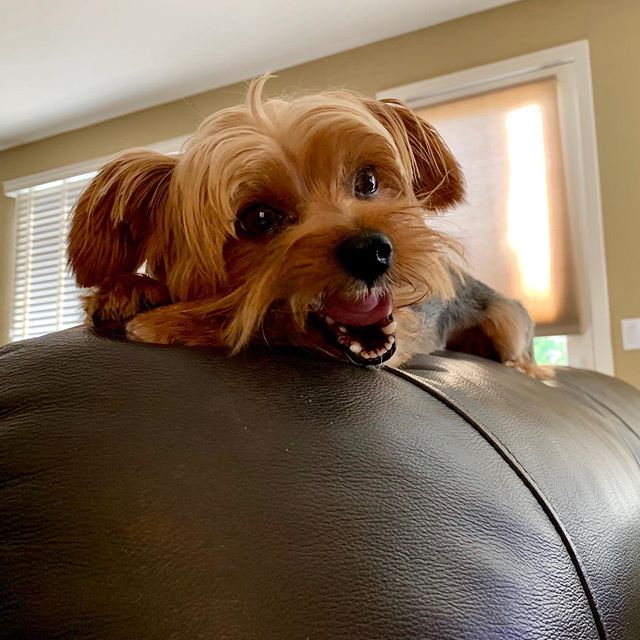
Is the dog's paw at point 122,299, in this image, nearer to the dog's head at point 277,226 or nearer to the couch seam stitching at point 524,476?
the dog's head at point 277,226

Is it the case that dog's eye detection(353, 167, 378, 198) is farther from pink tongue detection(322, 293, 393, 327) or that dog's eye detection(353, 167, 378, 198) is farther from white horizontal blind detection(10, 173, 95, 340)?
white horizontal blind detection(10, 173, 95, 340)

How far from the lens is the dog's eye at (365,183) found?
39.9 inches

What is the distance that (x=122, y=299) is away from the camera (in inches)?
35.2

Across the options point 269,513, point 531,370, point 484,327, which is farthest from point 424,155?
point 269,513

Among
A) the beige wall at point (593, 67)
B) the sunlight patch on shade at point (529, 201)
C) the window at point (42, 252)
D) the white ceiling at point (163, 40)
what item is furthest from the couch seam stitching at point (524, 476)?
the window at point (42, 252)

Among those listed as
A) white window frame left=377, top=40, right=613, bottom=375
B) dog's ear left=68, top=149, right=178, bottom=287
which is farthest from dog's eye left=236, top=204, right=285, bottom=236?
white window frame left=377, top=40, right=613, bottom=375

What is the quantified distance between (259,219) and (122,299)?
0.20 m

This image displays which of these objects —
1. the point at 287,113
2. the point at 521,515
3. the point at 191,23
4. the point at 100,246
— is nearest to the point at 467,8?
the point at 191,23

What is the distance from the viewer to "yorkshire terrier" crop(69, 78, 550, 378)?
0.81 m

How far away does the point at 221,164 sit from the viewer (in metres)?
0.90

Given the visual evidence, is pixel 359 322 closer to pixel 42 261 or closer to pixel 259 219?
pixel 259 219

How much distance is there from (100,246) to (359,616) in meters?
0.64

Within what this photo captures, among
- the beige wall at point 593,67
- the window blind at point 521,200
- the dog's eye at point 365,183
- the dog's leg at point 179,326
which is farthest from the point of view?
the window blind at point 521,200

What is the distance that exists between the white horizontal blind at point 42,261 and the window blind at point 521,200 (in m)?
2.73
